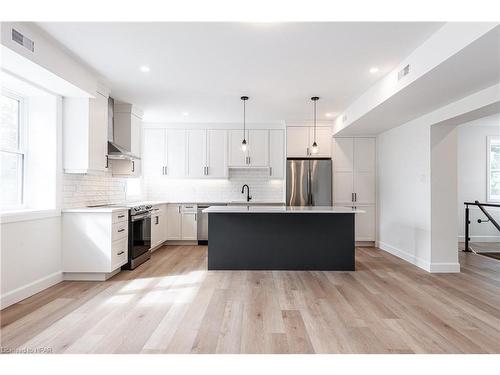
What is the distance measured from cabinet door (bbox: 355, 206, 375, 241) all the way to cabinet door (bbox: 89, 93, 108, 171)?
491 centimetres

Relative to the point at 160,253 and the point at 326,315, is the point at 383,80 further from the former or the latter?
the point at 160,253

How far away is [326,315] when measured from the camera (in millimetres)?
2926

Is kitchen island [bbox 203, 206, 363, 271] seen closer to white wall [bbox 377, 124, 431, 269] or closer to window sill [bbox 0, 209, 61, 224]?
white wall [bbox 377, 124, 431, 269]

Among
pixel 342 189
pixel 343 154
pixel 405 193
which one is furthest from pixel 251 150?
pixel 405 193

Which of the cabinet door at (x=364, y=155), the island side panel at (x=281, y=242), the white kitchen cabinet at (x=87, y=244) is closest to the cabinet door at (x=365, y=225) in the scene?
the cabinet door at (x=364, y=155)

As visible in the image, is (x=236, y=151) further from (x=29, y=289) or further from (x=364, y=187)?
(x=29, y=289)

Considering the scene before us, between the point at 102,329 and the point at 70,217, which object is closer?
the point at 102,329

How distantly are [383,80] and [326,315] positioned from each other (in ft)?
9.67

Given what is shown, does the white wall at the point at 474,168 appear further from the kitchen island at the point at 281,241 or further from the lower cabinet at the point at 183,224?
the lower cabinet at the point at 183,224

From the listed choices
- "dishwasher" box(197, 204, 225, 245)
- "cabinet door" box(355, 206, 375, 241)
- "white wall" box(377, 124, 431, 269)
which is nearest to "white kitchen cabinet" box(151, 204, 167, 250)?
"dishwasher" box(197, 204, 225, 245)
